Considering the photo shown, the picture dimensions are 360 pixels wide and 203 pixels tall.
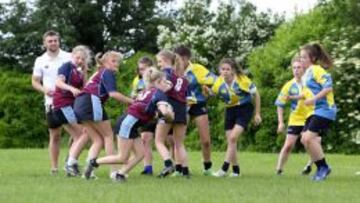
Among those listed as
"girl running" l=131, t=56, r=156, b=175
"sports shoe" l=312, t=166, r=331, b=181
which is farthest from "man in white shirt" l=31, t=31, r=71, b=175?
"sports shoe" l=312, t=166, r=331, b=181

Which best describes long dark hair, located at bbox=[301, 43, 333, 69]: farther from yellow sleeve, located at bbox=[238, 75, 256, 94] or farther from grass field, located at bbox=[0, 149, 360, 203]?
grass field, located at bbox=[0, 149, 360, 203]

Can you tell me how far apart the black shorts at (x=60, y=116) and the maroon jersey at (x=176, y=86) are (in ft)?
4.63

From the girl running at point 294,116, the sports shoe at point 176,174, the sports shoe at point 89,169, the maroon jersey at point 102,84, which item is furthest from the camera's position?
the girl running at point 294,116

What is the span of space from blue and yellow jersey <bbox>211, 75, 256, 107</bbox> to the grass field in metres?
1.09

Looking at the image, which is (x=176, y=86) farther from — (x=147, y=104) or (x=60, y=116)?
(x=60, y=116)

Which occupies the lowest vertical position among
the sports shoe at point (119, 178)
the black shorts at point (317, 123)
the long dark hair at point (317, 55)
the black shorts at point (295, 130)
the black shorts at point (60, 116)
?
the sports shoe at point (119, 178)

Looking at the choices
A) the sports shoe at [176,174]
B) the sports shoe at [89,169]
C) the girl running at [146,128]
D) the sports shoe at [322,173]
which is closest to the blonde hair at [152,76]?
the girl running at [146,128]

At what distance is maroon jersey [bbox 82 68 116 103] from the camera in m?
11.6

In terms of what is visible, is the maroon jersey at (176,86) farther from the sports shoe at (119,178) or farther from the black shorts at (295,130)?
the black shorts at (295,130)

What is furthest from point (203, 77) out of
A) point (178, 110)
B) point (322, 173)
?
point (322, 173)

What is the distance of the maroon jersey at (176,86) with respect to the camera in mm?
12024

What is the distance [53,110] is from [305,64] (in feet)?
11.7

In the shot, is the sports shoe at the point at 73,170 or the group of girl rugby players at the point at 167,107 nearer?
the group of girl rugby players at the point at 167,107

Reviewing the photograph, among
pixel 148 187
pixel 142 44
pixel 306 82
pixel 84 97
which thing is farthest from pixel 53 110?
pixel 142 44
